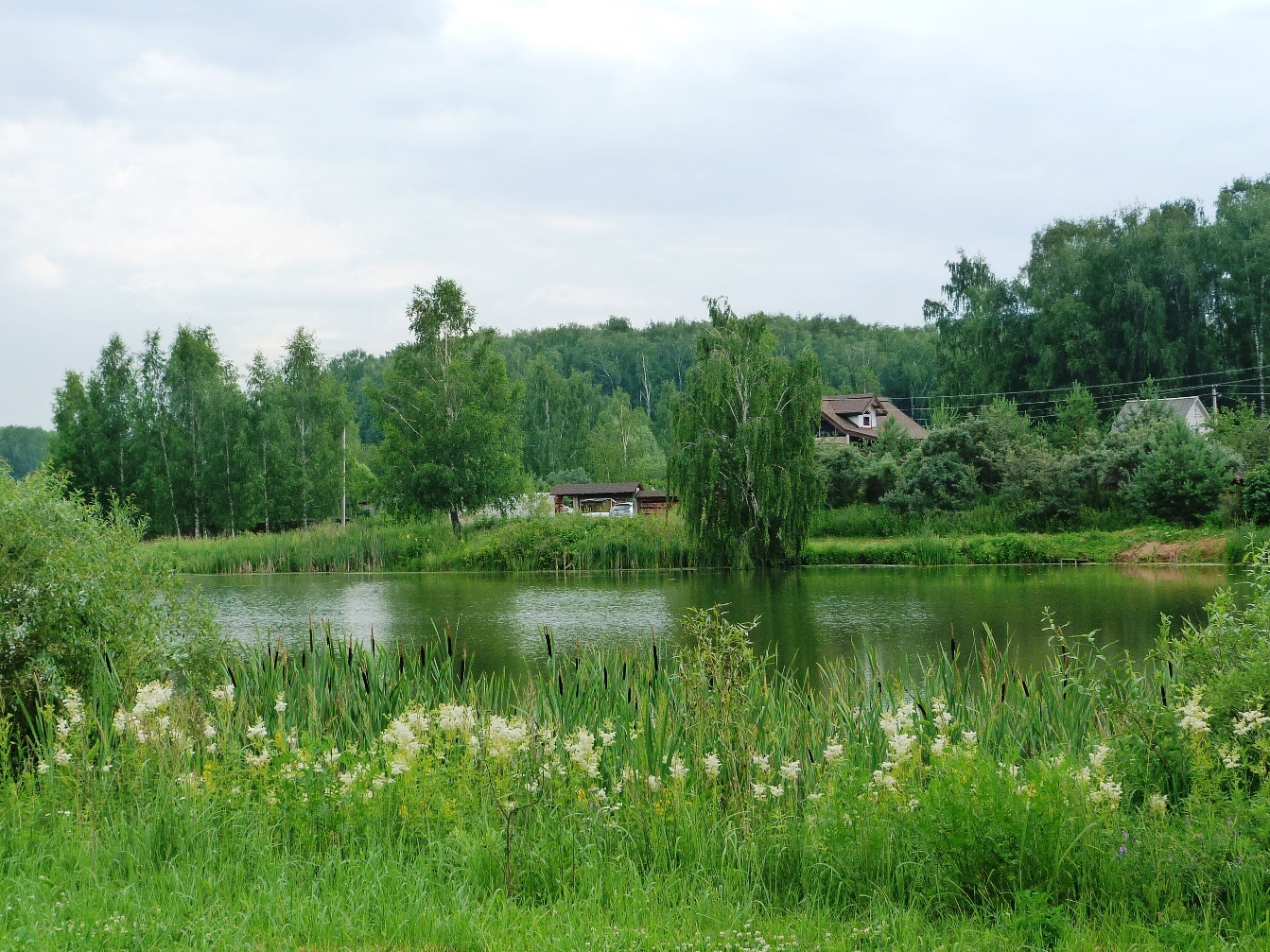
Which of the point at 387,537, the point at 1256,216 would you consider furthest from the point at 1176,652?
the point at 1256,216

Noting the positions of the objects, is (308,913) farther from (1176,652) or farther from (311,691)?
(1176,652)

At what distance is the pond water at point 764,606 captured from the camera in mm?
15234

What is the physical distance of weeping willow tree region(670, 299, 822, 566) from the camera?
29.1m

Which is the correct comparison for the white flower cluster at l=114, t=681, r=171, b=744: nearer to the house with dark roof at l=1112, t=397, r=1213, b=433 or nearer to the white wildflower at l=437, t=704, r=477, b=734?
the white wildflower at l=437, t=704, r=477, b=734

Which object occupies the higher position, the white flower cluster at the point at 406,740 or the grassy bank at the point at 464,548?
the white flower cluster at the point at 406,740

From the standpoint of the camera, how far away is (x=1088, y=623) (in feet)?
54.4

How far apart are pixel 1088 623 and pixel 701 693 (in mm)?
12659

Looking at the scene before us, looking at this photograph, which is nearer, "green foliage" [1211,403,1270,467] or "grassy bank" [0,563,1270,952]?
"grassy bank" [0,563,1270,952]

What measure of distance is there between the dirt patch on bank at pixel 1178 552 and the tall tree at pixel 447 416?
2217cm

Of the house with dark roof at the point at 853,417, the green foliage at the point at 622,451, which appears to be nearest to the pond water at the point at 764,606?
the house with dark roof at the point at 853,417

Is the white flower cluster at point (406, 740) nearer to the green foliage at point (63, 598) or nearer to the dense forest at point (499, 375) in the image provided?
the green foliage at point (63, 598)

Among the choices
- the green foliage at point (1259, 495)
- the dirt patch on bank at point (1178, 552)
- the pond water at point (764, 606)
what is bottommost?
the dirt patch on bank at point (1178, 552)

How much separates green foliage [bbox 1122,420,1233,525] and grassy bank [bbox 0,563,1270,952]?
1141 inches

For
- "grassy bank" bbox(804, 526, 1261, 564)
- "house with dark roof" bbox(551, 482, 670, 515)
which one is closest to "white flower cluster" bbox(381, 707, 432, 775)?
"grassy bank" bbox(804, 526, 1261, 564)
